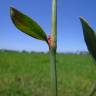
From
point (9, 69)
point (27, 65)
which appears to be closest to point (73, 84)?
point (9, 69)

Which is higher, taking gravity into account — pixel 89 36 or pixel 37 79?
pixel 89 36

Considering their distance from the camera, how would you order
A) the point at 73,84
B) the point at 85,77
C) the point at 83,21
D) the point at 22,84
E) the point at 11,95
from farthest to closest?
the point at 85,77
the point at 73,84
the point at 22,84
the point at 11,95
the point at 83,21

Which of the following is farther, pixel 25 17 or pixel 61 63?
pixel 61 63

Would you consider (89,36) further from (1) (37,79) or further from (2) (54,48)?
(1) (37,79)

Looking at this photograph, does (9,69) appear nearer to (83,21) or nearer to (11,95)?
(11,95)

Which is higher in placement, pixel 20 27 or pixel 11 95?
pixel 20 27

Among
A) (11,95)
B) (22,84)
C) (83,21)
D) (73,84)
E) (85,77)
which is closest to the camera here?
(83,21)

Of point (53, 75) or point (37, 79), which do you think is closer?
point (53, 75)

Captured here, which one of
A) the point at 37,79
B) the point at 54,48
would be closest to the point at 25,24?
the point at 54,48
